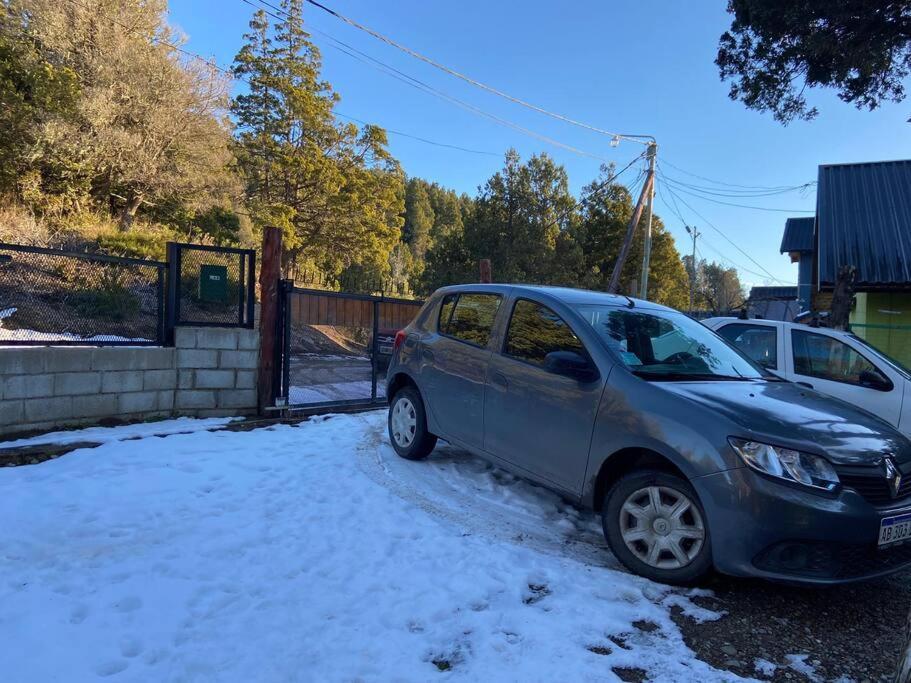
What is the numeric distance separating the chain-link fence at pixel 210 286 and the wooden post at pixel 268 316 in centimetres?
20

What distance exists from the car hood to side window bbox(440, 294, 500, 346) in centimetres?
169

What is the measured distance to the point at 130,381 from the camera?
6336 millimetres

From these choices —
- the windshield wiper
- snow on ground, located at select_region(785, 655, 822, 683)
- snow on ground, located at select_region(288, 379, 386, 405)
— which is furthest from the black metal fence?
snow on ground, located at select_region(785, 655, 822, 683)

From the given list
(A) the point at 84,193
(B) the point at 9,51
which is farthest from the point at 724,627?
(B) the point at 9,51

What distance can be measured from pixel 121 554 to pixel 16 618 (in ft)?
2.19

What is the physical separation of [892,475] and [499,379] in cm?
244

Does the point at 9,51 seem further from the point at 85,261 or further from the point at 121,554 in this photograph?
the point at 121,554

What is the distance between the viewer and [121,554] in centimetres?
314

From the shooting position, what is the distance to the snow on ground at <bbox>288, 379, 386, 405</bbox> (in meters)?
7.61

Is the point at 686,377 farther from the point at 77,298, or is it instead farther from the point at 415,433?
the point at 77,298

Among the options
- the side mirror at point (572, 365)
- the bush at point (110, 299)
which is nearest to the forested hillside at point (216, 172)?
the bush at point (110, 299)

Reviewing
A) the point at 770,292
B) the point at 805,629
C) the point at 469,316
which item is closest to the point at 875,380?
the point at 805,629

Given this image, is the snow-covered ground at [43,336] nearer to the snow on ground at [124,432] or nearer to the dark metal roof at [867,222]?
the snow on ground at [124,432]

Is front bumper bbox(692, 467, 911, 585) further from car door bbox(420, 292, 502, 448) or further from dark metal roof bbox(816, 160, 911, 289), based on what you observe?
dark metal roof bbox(816, 160, 911, 289)
